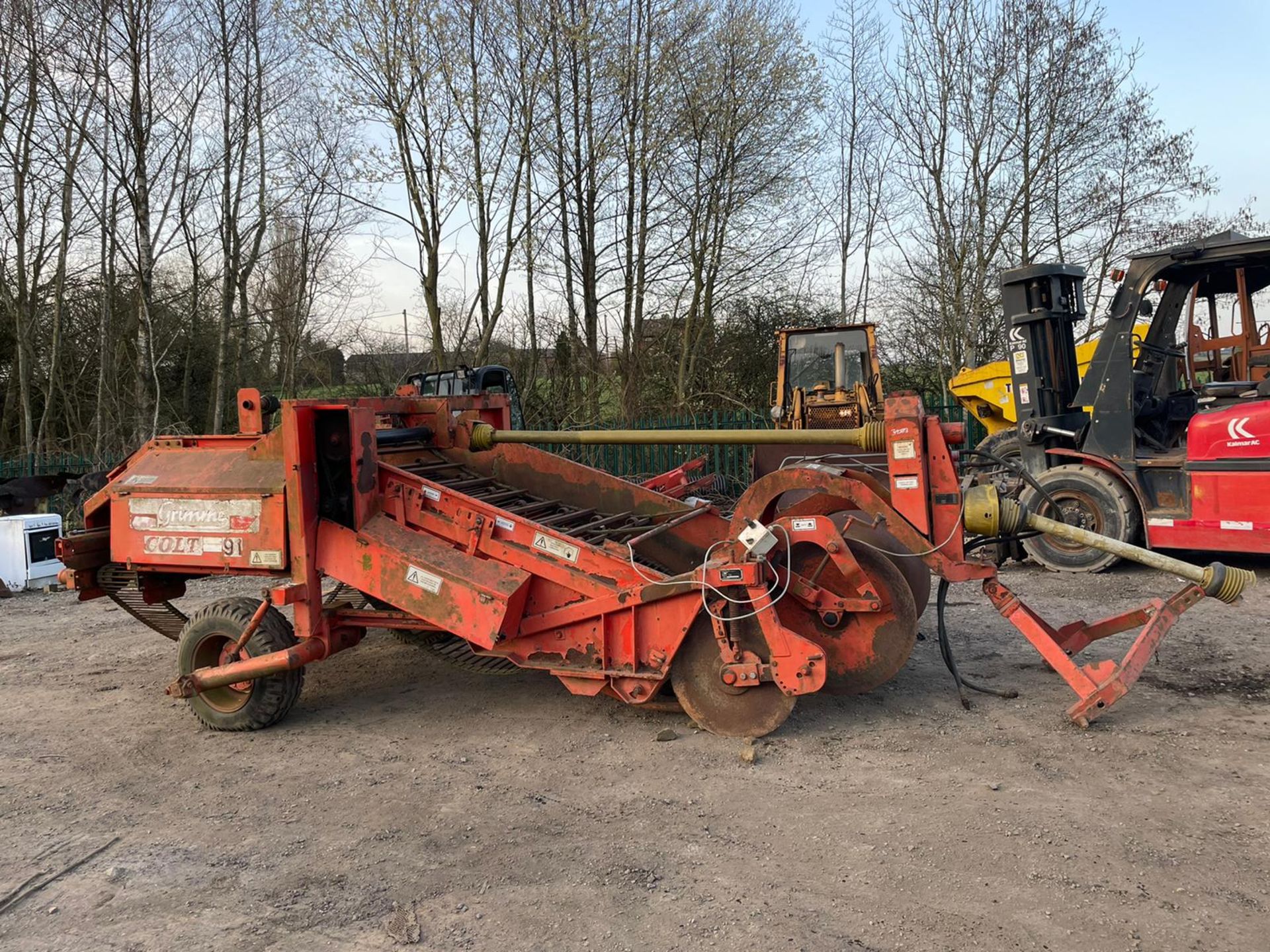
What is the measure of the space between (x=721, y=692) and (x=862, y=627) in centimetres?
75

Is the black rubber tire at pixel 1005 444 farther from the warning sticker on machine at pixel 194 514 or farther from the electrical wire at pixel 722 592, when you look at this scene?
the warning sticker on machine at pixel 194 514

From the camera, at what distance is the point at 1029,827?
3109 mm

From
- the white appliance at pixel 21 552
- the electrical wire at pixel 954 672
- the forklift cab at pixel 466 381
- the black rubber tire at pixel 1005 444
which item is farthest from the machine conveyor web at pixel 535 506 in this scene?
the white appliance at pixel 21 552

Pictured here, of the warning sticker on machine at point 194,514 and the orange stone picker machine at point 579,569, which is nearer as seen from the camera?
the orange stone picker machine at point 579,569

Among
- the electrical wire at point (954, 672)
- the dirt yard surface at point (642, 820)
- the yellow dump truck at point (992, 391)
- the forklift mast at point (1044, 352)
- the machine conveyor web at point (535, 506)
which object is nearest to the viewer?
the dirt yard surface at point (642, 820)

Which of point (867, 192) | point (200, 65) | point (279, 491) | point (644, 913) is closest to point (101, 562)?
point (279, 491)

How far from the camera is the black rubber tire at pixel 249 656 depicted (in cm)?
438

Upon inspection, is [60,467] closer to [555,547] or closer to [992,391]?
[555,547]

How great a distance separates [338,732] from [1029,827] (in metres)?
3.13

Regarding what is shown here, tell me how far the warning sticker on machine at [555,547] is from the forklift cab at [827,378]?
6.72m

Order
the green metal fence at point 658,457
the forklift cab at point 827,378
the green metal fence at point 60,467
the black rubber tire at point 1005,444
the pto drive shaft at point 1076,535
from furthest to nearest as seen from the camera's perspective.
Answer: the green metal fence at point 658,457, the green metal fence at point 60,467, the forklift cab at point 827,378, the black rubber tire at point 1005,444, the pto drive shaft at point 1076,535

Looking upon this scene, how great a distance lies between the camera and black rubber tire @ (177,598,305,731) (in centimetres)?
438

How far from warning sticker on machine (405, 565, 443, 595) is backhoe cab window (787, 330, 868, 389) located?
817cm

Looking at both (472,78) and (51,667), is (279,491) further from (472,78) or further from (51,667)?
(472,78)
